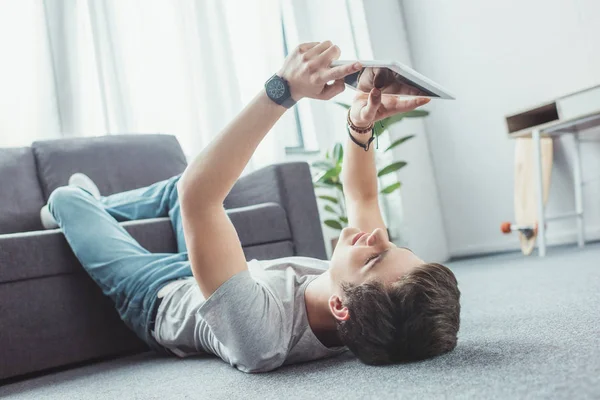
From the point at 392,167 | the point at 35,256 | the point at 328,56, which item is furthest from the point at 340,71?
the point at 392,167

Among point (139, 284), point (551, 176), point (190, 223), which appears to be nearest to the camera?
point (190, 223)

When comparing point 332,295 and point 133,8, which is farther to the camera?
point 133,8

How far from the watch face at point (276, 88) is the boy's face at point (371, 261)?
32cm

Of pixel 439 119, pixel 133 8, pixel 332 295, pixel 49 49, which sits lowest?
pixel 332 295

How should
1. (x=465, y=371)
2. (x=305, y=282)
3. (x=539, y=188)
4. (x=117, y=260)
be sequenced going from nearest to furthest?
(x=465, y=371)
(x=305, y=282)
(x=117, y=260)
(x=539, y=188)

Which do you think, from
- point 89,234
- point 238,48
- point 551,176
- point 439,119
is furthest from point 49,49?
point 551,176

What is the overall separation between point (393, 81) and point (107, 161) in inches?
72.1

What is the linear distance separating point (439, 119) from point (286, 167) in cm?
209

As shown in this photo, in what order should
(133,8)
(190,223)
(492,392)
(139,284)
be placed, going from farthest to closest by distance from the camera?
(133,8), (139,284), (190,223), (492,392)

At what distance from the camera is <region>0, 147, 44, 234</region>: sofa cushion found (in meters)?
2.36

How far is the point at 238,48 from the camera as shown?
369 centimetres

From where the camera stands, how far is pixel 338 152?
364 centimetres

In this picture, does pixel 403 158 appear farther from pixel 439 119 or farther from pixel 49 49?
pixel 49 49

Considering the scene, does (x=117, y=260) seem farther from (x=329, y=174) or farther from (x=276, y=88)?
(x=329, y=174)
